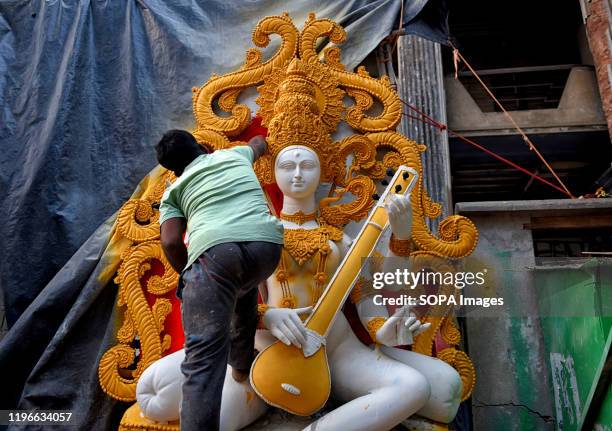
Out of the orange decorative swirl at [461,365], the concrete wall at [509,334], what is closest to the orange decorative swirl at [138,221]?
the orange decorative swirl at [461,365]

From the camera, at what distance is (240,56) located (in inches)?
192

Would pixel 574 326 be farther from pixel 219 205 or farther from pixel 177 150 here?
pixel 177 150

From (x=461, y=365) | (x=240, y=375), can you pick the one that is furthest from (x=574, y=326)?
(x=240, y=375)

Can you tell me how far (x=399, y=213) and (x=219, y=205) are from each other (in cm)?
107

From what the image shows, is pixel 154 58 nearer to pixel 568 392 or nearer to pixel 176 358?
pixel 176 358

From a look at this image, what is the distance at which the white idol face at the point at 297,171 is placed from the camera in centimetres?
350

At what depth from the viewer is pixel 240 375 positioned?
2979 mm

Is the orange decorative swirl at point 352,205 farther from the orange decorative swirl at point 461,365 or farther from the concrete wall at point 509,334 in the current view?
the concrete wall at point 509,334

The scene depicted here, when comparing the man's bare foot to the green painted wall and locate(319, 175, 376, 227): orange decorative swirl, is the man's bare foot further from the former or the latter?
the green painted wall

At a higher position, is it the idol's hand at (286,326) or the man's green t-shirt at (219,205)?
the man's green t-shirt at (219,205)

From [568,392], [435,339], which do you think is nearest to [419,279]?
[435,339]

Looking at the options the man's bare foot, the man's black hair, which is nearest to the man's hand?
the man's black hair

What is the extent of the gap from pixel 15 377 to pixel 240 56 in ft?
9.57

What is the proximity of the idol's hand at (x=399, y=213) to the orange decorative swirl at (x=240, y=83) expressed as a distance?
134 cm
